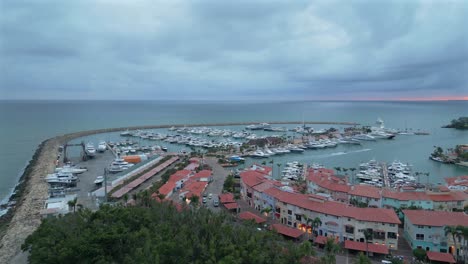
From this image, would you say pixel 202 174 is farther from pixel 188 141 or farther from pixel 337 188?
pixel 188 141

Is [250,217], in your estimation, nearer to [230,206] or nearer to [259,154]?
[230,206]

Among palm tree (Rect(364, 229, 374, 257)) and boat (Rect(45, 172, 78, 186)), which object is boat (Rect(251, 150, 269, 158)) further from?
palm tree (Rect(364, 229, 374, 257))

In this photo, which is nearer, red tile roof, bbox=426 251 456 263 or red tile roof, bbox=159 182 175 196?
red tile roof, bbox=426 251 456 263

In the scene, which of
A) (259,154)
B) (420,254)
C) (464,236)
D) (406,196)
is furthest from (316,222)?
(259,154)

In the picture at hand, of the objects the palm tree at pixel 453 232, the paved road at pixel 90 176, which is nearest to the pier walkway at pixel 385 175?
the palm tree at pixel 453 232

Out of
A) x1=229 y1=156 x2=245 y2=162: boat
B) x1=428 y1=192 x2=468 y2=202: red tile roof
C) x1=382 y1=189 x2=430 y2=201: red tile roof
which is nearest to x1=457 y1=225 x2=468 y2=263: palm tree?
x1=382 y1=189 x2=430 y2=201: red tile roof

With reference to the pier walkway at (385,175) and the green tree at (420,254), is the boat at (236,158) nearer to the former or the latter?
the pier walkway at (385,175)

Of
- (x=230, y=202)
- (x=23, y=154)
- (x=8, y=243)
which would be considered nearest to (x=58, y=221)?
(x=8, y=243)
